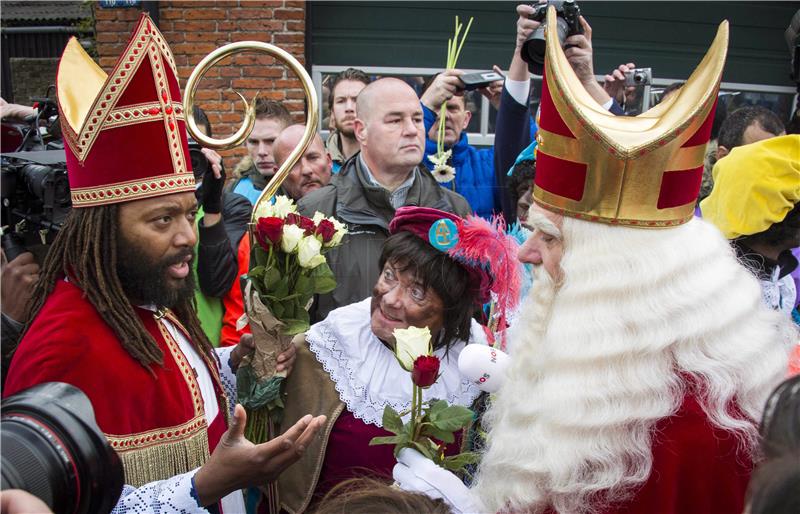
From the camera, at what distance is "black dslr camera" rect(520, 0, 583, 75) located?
331 cm

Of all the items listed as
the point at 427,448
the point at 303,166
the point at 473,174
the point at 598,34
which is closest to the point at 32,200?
the point at 427,448

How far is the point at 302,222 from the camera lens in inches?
92.4

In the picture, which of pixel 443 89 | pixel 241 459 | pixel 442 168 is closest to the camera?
pixel 241 459

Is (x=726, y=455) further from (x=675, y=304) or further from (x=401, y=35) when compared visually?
(x=401, y=35)

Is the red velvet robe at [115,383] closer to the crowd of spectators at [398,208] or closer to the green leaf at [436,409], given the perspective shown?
the crowd of spectators at [398,208]

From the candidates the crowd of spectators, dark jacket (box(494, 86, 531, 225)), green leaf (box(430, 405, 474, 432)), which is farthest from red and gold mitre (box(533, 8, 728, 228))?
dark jacket (box(494, 86, 531, 225))

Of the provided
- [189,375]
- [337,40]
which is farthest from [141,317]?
[337,40]

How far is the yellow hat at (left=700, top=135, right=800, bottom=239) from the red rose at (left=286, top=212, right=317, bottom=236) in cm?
187

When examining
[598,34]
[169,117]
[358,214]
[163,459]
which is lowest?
[163,459]

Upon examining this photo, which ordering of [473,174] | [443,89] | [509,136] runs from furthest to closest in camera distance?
1. [473,174]
2. [443,89]
3. [509,136]

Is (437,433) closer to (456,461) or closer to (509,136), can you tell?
(456,461)

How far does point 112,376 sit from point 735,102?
307 inches

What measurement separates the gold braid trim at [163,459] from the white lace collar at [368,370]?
19.9 inches

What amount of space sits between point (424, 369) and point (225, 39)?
5302 millimetres
